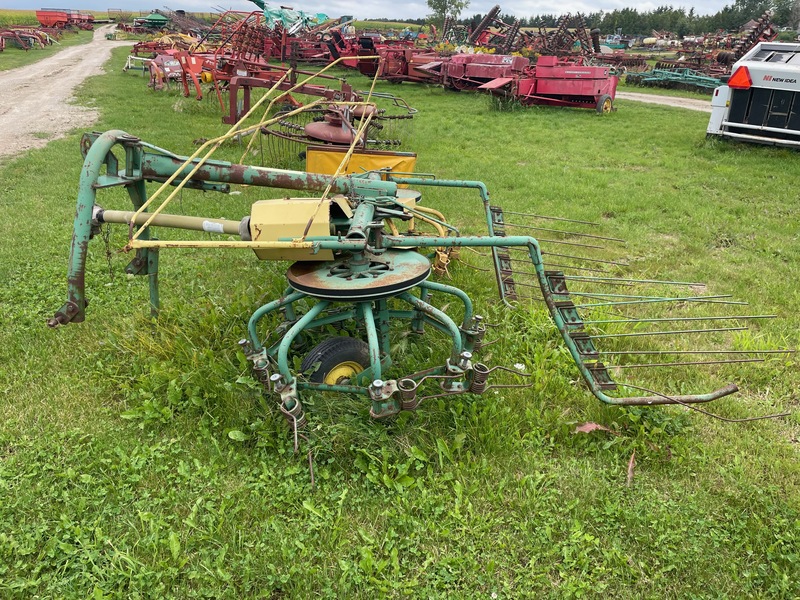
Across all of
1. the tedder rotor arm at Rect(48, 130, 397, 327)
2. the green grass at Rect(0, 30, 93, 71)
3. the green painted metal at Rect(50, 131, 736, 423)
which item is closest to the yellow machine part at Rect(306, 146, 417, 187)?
the tedder rotor arm at Rect(48, 130, 397, 327)

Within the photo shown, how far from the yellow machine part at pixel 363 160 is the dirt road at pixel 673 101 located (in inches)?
566

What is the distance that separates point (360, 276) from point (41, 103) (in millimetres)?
15492

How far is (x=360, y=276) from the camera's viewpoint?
9.78 feet

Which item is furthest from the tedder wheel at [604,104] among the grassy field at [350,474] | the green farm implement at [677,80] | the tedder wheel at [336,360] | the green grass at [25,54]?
the green grass at [25,54]

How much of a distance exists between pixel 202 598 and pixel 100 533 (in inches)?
23.0

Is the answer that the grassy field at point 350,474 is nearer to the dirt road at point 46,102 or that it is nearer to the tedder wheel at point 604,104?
the dirt road at point 46,102

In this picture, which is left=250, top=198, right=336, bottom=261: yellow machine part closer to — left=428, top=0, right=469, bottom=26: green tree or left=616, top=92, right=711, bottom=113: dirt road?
left=616, top=92, right=711, bottom=113: dirt road

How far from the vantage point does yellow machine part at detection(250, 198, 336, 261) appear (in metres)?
2.77

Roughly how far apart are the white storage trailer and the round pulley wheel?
9360mm

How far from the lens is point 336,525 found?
2.49 meters

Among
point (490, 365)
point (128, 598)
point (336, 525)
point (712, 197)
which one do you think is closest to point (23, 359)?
point (128, 598)

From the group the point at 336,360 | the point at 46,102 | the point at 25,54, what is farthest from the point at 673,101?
the point at 25,54

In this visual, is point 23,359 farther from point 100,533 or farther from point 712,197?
point 712,197

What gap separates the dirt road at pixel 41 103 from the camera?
34.9 ft
